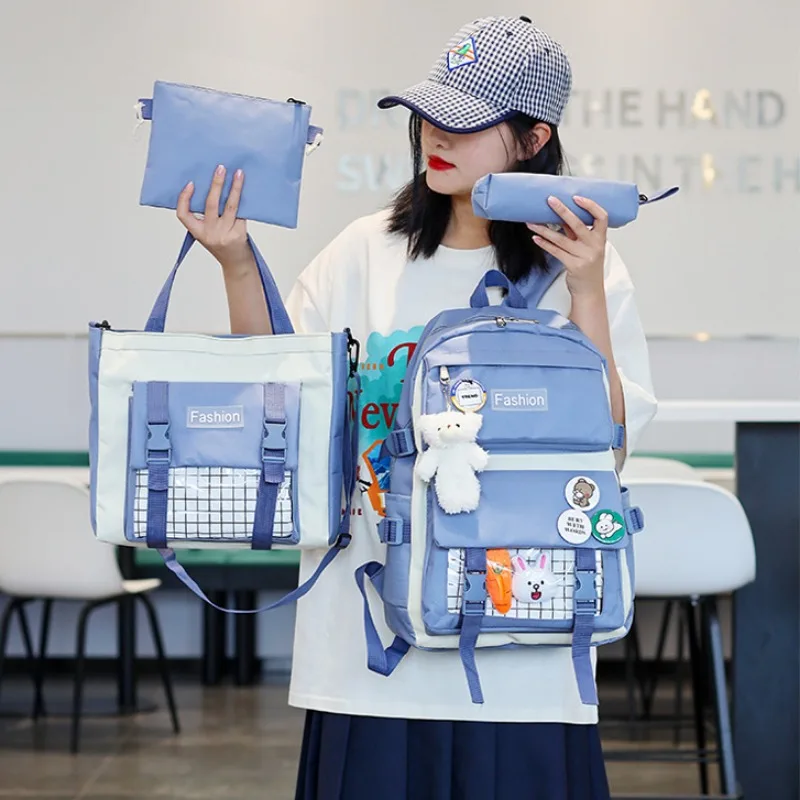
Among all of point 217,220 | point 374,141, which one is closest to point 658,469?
point 374,141

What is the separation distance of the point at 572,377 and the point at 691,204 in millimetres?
3424

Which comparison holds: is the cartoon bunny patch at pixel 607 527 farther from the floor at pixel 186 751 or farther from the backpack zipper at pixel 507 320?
the floor at pixel 186 751

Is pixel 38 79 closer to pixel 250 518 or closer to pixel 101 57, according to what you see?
pixel 101 57

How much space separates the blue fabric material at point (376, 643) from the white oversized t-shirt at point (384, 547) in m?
0.03

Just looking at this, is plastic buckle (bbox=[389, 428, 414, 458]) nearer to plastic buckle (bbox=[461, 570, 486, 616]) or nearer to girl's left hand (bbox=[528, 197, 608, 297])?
plastic buckle (bbox=[461, 570, 486, 616])

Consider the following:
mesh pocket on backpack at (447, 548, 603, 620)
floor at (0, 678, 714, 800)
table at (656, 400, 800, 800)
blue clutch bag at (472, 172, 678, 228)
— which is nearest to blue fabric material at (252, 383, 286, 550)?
mesh pocket on backpack at (447, 548, 603, 620)

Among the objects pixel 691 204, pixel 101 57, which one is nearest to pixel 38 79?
pixel 101 57

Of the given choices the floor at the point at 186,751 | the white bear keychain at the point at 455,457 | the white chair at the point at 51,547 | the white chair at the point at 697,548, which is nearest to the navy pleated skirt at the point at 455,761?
the white bear keychain at the point at 455,457

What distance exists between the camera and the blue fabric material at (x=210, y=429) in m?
1.54

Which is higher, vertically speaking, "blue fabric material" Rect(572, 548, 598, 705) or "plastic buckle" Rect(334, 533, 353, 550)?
"plastic buckle" Rect(334, 533, 353, 550)

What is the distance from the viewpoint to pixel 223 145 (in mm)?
1531

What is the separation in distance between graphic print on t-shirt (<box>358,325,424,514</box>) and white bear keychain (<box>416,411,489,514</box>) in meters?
0.19

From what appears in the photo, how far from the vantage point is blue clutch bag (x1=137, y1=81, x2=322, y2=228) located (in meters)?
1.53

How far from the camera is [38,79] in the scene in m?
4.74
